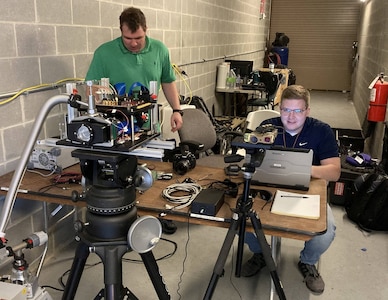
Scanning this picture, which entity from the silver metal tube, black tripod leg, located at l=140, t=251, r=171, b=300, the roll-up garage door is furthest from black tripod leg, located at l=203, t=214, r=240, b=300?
the roll-up garage door

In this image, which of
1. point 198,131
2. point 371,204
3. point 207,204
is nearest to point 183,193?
point 207,204

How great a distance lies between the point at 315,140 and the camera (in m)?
2.32

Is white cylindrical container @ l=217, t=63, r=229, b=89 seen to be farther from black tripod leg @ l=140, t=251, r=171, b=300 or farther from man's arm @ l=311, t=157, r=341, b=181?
black tripod leg @ l=140, t=251, r=171, b=300

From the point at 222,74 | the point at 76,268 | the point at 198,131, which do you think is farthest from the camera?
the point at 222,74

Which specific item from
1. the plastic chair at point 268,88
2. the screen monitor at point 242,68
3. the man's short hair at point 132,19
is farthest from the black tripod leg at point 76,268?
the screen monitor at point 242,68

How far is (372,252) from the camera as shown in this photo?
2.84 m

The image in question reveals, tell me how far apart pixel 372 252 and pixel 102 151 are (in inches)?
90.9

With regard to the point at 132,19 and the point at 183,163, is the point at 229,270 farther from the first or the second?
the point at 132,19

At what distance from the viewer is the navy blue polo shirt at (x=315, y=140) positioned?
229 centimetres

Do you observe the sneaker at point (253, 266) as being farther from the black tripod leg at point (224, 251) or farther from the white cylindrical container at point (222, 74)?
the white cylindrical container at point (222, 74)

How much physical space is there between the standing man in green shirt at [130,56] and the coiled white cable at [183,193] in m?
0.86

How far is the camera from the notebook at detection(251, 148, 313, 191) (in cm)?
193

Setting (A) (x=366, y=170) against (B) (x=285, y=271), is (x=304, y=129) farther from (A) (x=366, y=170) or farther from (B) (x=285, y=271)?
(A) (x=366, y=170)

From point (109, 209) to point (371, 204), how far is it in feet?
8.24
